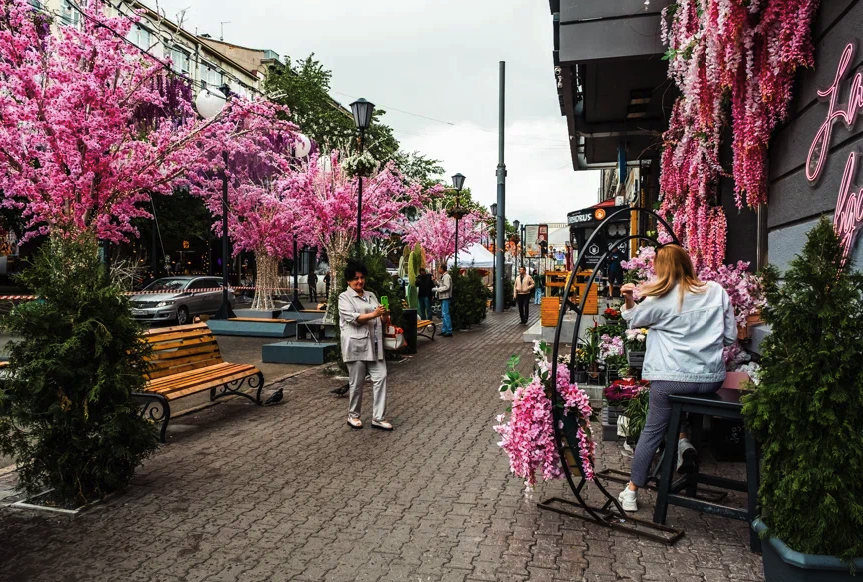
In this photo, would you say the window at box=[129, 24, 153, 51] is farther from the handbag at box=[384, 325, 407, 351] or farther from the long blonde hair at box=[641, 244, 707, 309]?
the long blonde hair at box=[641, 244, 707, 309]

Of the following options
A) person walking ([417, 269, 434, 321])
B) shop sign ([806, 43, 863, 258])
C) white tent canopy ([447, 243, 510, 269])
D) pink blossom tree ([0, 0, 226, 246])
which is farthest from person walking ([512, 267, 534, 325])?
shop sign ([806, 43, 863, 258])

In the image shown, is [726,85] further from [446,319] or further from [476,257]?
[476,257]

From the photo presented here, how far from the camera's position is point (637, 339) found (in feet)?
23.1

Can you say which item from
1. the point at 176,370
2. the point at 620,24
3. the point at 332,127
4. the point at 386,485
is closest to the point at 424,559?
the point at 386,485

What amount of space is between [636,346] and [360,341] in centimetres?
294

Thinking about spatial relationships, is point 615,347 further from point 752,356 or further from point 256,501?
point 256,501

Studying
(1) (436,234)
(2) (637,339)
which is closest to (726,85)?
(2) (637,339)

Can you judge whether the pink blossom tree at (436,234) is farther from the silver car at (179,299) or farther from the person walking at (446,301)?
the person walking at (446,301)

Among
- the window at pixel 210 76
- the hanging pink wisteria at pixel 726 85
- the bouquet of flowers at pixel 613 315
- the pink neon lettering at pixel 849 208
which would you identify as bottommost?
the bouquet of flowers at pixel 613 315

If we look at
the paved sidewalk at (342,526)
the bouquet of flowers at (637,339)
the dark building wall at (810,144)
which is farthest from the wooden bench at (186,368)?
the dark building wall at (810,144)

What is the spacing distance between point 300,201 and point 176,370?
13832 mm

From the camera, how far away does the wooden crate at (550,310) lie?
15133 mm

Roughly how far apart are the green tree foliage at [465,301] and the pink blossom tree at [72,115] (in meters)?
9.07

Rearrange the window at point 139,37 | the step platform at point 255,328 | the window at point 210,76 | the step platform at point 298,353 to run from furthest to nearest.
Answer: the window at point 210,76, the window at point 139,37, the step platform at point 255,328, the step platform at point 298,353
